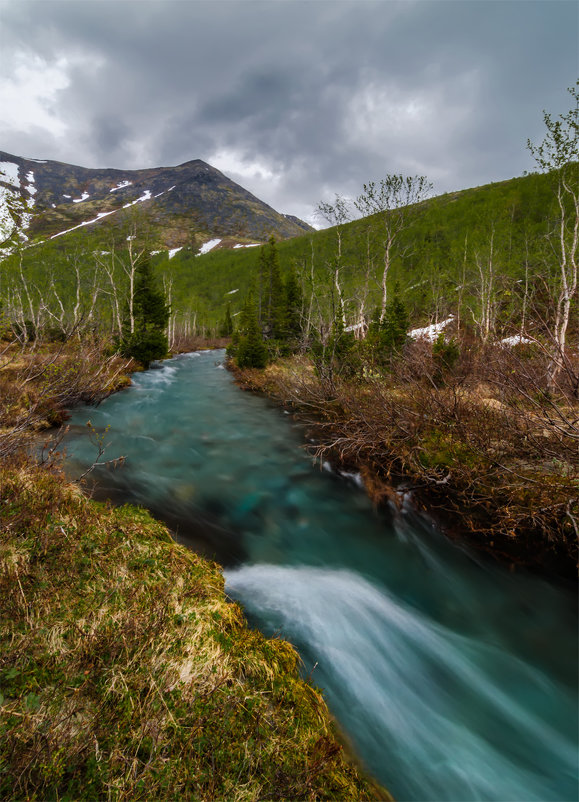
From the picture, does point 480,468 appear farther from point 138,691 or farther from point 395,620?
point 138,691

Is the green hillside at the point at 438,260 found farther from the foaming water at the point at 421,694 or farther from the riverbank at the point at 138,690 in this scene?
the riverbank at the point at 138,690

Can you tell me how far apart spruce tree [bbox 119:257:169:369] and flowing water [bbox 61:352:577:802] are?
16400mm

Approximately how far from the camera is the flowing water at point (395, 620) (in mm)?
3285

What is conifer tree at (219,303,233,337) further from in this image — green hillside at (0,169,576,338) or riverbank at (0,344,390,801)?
riverbank at (0,344,390,801)

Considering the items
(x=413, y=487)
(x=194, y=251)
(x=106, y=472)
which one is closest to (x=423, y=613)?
(x=413, y=487)

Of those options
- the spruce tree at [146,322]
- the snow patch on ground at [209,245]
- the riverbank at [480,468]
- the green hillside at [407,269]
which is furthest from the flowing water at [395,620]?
the snow patch on ground at [209,245]

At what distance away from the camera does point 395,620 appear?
473cm

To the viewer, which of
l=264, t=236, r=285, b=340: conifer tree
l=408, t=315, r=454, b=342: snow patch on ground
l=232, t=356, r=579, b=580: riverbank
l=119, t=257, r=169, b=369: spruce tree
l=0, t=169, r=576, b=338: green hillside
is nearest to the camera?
l=232, t=356, r=579, b=580: riverbank

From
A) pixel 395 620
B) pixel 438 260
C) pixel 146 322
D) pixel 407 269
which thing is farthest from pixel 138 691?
pixel 407 269

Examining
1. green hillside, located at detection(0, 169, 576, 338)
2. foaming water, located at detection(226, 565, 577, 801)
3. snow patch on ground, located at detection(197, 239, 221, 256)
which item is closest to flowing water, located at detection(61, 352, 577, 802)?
foaming water, located at detection(226, 565, 577, 801)

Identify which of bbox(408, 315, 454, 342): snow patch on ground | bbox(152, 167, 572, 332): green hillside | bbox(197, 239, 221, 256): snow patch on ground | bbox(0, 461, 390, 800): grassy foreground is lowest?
bbox(0, 461, 390, 800): grassy foreground

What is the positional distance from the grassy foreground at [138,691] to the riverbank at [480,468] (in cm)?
435

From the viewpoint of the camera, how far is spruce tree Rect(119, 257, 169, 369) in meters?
23.8

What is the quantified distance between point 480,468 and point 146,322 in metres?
25.0
